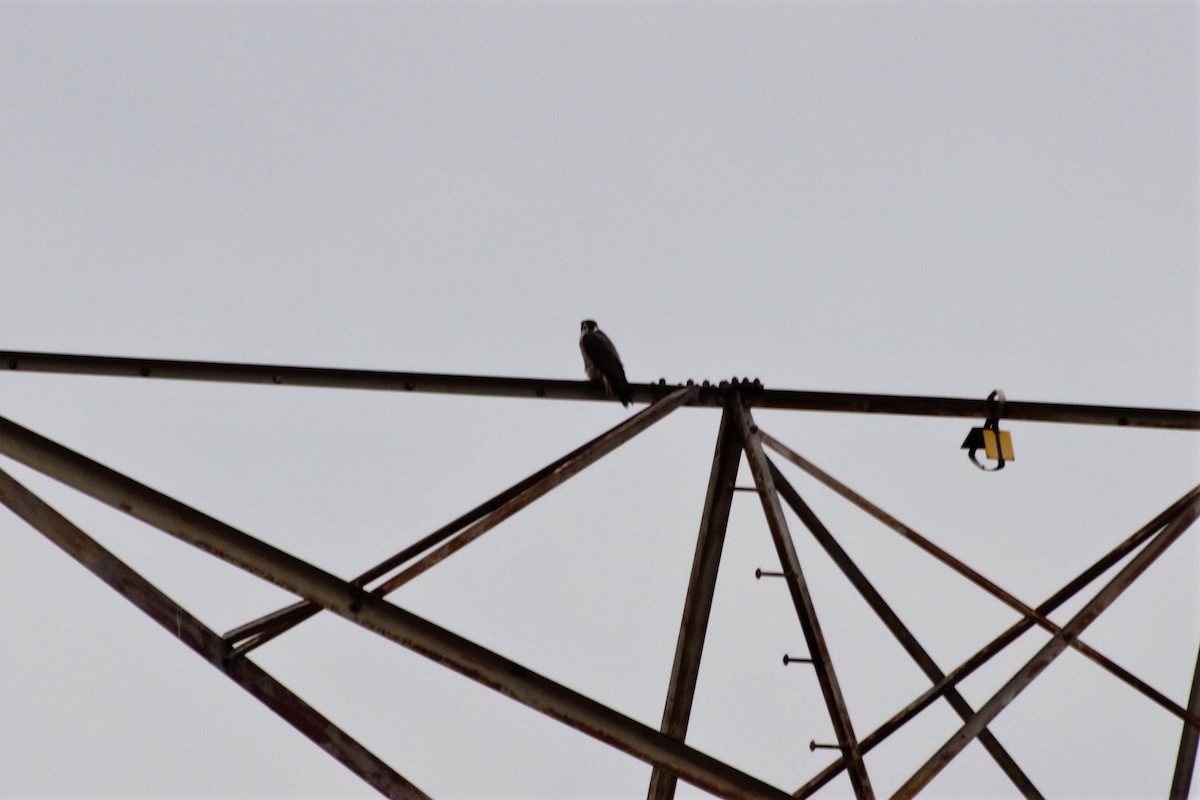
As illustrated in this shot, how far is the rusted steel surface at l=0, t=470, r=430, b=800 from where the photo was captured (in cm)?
515

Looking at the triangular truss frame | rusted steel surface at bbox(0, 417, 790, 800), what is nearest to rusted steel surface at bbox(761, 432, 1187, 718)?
the triangular truss frame

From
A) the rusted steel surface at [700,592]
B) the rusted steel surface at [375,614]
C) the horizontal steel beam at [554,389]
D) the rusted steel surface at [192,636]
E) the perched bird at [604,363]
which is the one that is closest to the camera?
the rusted steel surface at [375,614]

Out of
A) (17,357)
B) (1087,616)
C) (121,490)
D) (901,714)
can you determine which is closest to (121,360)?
(17,357)

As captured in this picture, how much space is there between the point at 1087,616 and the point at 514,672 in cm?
323

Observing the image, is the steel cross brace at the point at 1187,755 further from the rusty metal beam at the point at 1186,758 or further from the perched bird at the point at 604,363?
the perched bird at the point at 604,363

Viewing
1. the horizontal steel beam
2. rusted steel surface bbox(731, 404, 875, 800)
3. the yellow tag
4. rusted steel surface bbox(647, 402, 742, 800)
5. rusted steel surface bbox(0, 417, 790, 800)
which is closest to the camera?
rusted steel surface bbox(0, 417, 790, 800)

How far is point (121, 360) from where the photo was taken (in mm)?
6340

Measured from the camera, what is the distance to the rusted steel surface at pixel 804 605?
5773 mm

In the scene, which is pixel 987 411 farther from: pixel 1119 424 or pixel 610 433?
pixel 610 433

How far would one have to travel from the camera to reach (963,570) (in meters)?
6.36

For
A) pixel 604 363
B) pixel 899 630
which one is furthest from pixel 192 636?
pixel 899 630

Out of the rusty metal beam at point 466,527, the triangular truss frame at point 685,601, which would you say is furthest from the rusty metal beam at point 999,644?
the rusty metal beam at point 466,527

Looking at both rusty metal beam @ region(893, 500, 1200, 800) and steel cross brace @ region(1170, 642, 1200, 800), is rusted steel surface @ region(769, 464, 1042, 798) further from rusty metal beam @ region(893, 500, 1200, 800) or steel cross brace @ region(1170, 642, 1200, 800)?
steel cross brace @ region(1170, 642, 1200, 800)

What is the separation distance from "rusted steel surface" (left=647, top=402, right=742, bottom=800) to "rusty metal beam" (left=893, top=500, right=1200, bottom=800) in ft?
4.18
